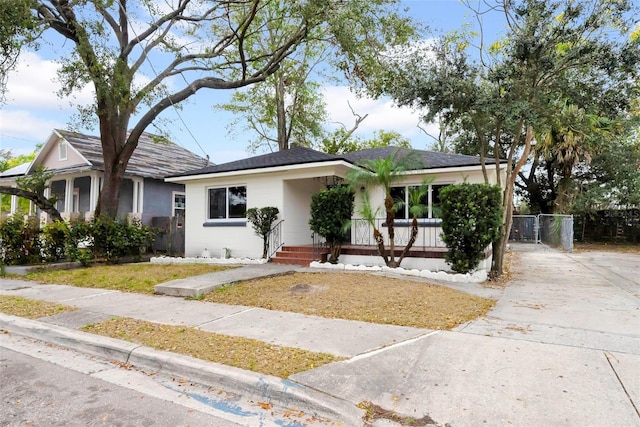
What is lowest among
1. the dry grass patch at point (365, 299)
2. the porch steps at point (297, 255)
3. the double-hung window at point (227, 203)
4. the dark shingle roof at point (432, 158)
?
the dry grass patch at point (365, 299)

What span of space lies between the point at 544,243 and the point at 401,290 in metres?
18.7

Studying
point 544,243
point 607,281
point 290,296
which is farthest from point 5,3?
point 544,243

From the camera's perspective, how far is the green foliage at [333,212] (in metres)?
11.3

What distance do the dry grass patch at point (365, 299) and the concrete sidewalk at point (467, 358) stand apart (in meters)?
0.35

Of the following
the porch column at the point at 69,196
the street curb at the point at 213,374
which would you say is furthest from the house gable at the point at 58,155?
the street curb at the point at 213,374

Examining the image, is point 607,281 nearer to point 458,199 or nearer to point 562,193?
point 458,199

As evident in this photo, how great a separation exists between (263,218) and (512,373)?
31.3 feet

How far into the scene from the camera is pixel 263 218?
1255 cm

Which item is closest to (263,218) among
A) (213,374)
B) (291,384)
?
(213,374)

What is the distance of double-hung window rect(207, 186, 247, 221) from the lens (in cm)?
1391

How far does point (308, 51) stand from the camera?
22.4 meters

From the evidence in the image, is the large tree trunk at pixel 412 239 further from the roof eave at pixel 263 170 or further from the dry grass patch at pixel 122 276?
the dry grass patch at pixel 122 276

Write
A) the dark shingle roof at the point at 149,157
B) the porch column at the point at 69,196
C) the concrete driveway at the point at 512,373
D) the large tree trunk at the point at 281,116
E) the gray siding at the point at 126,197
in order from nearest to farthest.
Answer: the concrete driveway at the point at 512,373, the dark shingle roof at the point at 149,157, the gray siding at the point at 126,197, the porch column at the point at 69,196, the large tree trunk at the point at 281,116

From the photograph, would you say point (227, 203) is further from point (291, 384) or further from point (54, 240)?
point (291, 384)
